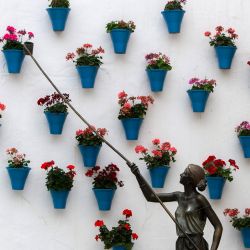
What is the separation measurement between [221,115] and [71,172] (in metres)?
1.39

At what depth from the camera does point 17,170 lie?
7.45m

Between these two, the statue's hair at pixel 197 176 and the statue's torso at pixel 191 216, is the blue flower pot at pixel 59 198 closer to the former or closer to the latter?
the statue's torso at pixel 191 216

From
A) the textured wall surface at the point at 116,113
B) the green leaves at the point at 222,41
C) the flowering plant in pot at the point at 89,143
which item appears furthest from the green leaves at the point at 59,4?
the green leaves at the point at 222,41

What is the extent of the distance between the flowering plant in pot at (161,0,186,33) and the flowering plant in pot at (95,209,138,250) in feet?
5.25

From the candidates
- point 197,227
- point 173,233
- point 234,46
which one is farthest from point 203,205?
point 234,46

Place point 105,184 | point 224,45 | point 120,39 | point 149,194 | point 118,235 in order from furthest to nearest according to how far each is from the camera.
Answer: point 224,45 < point 120,39 < point 105,184 < point 118,235 < point 149,194

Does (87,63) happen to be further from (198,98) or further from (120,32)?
(198,98)

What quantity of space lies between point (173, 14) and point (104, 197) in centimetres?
164

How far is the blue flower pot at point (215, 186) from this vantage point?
760 centimetres

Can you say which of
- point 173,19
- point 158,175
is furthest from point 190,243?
point 173,19

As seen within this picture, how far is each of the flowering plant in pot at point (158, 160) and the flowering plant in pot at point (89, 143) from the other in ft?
1.06

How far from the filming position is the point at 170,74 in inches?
307

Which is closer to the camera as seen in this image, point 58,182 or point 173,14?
point 58,182

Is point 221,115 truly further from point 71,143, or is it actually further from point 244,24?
point 71,143
